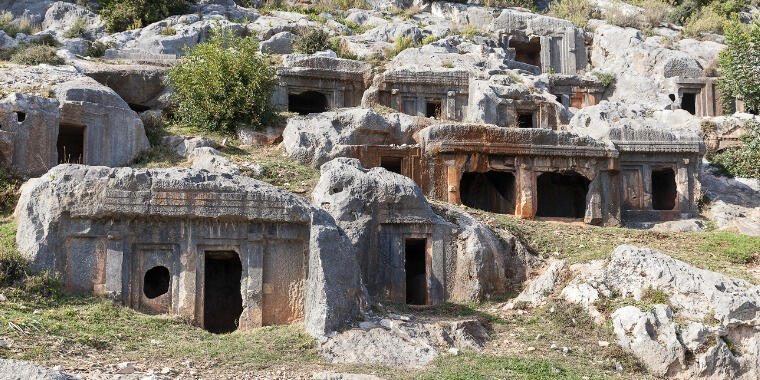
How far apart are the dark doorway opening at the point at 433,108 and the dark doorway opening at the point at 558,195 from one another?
4.75 metres

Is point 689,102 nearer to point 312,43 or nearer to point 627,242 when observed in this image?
point 312,43

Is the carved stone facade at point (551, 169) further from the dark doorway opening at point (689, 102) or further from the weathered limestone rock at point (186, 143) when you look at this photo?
the dark doorway opening at point (689, 102)

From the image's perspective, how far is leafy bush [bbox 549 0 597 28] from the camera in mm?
43250

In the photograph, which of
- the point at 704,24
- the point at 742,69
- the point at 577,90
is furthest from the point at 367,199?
the point at 704,24

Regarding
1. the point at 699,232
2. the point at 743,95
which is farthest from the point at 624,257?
the point at 743,95

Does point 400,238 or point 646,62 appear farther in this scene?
point 646,62

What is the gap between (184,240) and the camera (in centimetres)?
1534

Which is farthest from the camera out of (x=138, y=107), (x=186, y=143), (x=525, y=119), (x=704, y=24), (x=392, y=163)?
(x=704, y=24)

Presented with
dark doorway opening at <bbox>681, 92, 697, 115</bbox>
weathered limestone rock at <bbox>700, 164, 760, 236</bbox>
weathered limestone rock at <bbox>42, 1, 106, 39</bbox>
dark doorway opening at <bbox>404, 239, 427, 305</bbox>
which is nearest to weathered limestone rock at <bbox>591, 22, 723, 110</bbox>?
dark doorway opening at <bbox>681, 92, 697, 115</bbox>

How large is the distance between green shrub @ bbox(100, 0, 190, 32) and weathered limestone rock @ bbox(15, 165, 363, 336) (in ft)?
73.9

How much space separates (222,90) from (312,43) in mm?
9353

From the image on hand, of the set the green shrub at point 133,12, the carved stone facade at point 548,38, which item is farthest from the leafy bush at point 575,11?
the green shrub at point 133,12

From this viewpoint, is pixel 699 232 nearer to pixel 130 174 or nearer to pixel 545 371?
pixel 545 371

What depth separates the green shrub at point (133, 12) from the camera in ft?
118
